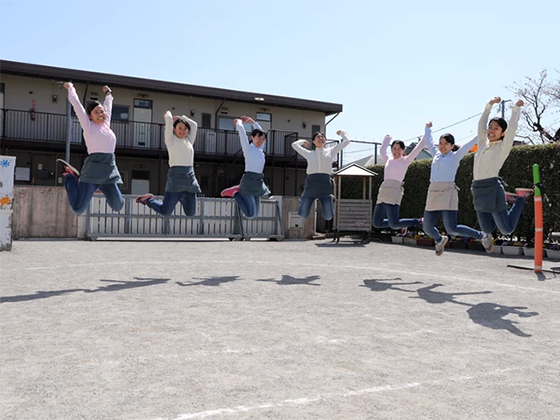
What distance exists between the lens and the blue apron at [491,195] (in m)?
7.14

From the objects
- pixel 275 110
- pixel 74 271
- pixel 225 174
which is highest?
pixel 275 110

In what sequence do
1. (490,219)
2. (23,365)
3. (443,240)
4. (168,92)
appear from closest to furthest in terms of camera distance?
(23,365) < (490,219) < (443,240) < (168,92)

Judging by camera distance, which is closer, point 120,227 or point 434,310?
point 434,310

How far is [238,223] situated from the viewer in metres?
18.3

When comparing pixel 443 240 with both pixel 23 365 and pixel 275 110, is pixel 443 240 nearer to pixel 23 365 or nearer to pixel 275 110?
pixel 23 365

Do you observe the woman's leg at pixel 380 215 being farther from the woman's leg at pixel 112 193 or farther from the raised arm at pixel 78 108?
the raised arm at pixel 78 108

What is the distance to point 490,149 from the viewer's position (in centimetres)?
712

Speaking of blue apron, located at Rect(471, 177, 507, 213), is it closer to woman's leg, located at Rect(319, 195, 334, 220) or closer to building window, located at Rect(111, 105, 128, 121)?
woman's leg, located at Rect(319, 195, 334, 220)

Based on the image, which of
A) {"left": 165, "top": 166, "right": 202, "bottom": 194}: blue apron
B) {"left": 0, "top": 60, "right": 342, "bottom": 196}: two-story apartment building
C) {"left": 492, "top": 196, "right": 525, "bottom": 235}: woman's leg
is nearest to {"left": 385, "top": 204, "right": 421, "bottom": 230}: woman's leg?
{"left": 492, "top": 196, "right": 525, "bottom": 235}: woman's leg

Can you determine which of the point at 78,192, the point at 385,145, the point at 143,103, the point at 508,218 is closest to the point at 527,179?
the point at 385,145

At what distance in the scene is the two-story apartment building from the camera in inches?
797

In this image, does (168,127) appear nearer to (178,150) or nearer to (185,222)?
(178,150)

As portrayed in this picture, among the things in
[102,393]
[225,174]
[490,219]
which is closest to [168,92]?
[225,174]

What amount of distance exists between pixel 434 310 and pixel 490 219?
269 cm
